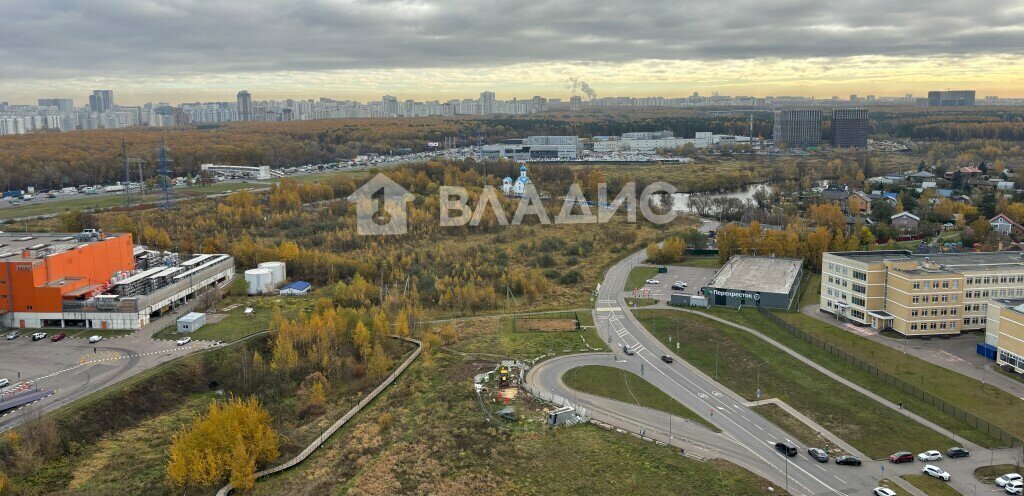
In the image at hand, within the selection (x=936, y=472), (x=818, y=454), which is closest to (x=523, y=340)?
(x=818, y=454)

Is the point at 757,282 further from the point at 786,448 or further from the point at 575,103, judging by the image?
the point at 575,103

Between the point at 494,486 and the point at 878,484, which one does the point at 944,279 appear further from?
the point at 494,486

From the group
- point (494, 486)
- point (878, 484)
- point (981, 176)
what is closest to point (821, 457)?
point (878, 484)

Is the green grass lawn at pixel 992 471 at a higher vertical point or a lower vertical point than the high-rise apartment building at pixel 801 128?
lower

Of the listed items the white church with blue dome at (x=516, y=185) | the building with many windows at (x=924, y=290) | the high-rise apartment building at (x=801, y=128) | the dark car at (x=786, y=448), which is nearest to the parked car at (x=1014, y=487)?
the dark car at (x=786, y=448)

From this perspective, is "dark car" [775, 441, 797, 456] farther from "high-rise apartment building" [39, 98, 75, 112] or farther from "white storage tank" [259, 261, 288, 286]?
"high-rise apartment building" [39, 98, 75, 112]

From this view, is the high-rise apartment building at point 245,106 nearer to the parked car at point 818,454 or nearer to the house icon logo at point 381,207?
the house icon logo at point 381,207
